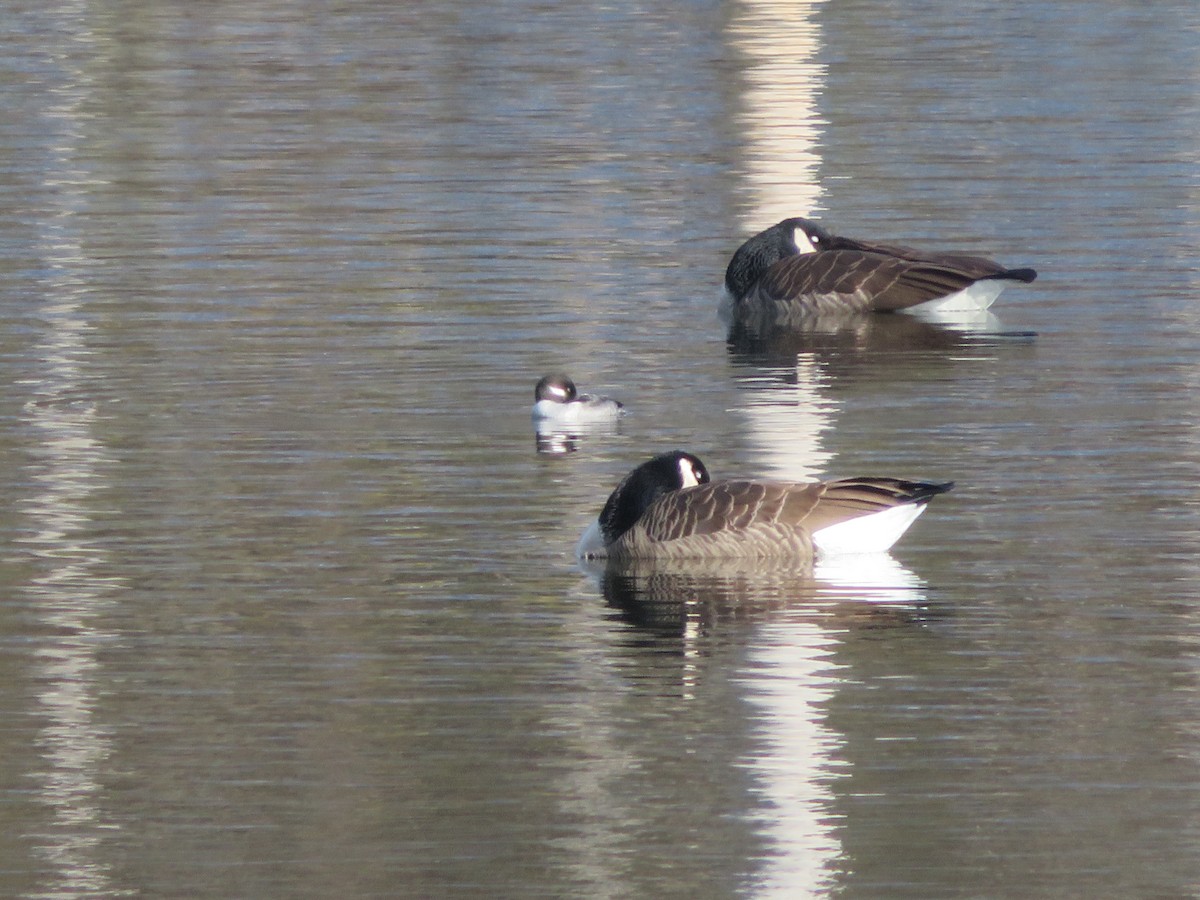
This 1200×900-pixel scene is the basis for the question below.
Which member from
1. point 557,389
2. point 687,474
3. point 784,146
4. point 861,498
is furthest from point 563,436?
point 784,146

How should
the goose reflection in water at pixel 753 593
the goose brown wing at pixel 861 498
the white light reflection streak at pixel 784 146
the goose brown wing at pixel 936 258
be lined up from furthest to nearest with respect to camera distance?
the goose brown wing at pixel 936 258
the white light reflection streak at pixel 784 146
the goose brown wing at pixel 861 498
the goose reflection in water at pixel 753 593

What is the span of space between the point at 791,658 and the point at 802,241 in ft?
37.8

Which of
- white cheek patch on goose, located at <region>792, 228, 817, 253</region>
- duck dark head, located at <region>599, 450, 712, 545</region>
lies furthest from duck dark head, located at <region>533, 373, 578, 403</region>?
white cheek patch on goose, located at <region>792, 228, 817, 253</region>

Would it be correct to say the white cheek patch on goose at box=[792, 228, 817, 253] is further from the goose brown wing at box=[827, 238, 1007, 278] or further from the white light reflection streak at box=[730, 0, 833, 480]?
the white light reflection streak at box=[730, 0, 833, 480]

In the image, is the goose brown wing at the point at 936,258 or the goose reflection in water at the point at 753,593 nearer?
the goose reflection in water at the point at 753,593

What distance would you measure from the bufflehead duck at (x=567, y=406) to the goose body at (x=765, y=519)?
10.9ft

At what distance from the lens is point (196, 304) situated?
22344 mm

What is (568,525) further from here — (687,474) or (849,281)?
(849,281)

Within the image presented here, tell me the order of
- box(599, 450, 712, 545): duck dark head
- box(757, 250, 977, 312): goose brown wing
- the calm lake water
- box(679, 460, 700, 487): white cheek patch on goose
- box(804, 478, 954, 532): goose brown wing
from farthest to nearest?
box(757, 250, 977, 312): goose brown wing → box(679, 460, 700, 487): white cheek patch on goose → box(599, 450, 712, 545): duck dark head → box(804, 478, 954, 532): goose brown wing → the calm lake water

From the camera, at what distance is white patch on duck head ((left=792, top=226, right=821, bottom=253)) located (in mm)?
22828

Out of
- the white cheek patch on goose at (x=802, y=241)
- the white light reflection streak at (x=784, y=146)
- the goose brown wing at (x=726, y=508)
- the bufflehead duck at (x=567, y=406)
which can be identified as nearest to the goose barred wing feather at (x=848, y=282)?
the white cheek patch on goose at (x=802, y=241)

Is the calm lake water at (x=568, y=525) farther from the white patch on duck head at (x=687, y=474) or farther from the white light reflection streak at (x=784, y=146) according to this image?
the white patch on duck head at (x=687, y=474)

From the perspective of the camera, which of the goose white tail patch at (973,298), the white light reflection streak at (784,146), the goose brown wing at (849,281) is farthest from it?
the goose brown wing at (849,281)

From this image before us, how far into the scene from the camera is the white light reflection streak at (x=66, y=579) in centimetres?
982
